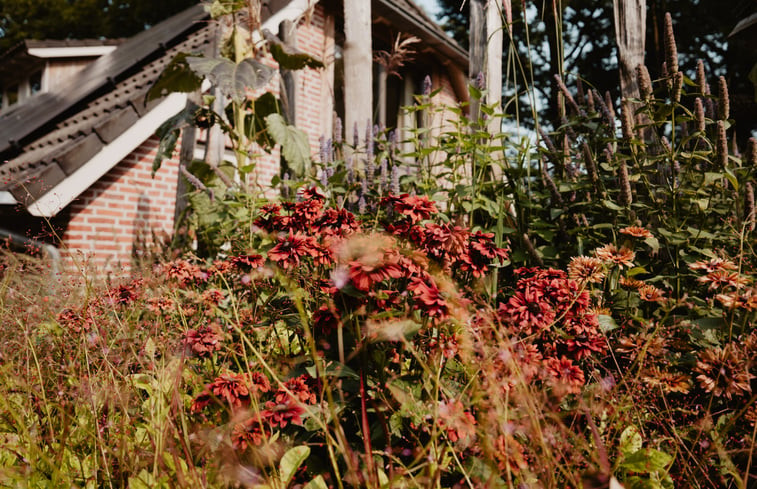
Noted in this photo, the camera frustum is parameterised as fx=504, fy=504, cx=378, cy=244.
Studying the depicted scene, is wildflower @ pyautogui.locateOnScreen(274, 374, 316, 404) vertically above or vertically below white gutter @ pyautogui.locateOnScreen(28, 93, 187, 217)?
below

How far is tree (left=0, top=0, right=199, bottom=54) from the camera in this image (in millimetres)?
14969

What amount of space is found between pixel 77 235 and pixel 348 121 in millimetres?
2970

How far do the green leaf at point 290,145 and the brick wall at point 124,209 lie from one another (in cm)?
219

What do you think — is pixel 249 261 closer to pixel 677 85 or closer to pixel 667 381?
pixel 667 381

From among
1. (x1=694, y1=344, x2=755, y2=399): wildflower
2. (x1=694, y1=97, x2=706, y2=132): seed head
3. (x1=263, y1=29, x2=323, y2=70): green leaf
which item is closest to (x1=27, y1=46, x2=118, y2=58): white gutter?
(x1=263, y1=29, x2=323, y2=70): green leaf

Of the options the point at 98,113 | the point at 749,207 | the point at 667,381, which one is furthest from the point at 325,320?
the point at 98,113

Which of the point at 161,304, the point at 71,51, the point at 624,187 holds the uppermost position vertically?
the point at 71,51

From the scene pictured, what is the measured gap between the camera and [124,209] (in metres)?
5.10

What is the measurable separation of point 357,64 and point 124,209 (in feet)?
9.72

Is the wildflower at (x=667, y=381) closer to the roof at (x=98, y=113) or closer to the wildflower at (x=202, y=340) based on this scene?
the wildflower at (x=202, y=340)

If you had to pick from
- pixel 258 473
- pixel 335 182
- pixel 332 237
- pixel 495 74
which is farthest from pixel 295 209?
pixel 495 74

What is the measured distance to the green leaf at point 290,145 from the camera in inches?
123

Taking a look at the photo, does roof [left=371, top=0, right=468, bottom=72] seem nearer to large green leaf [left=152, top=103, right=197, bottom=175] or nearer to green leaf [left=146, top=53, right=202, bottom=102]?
green leaf [left=146, top=53, right=202, bottom=102]

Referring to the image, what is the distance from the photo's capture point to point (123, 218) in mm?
5090
